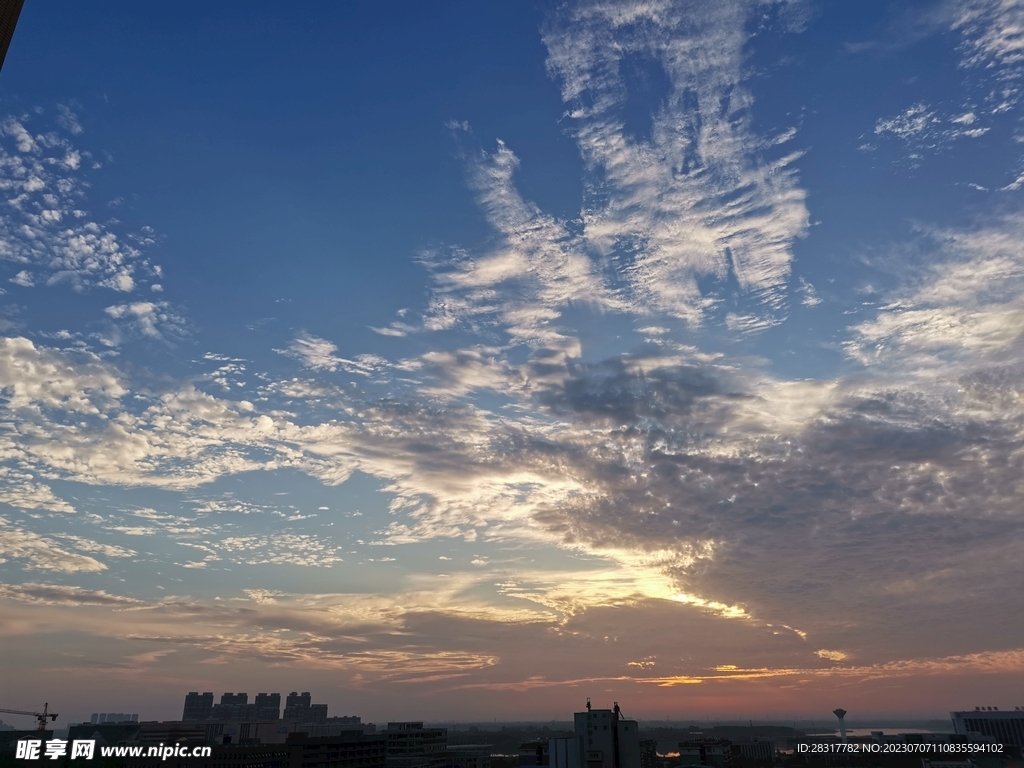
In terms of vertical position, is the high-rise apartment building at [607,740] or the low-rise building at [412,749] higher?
the high-rise apartment building at [607,740]

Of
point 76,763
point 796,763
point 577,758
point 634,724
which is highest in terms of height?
point 634,724

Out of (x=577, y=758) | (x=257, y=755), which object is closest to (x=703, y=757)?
(x=577, y=758)

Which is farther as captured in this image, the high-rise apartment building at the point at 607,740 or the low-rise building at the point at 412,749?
the low-rise building at the point at 412,749

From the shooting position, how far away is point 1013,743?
19962cm

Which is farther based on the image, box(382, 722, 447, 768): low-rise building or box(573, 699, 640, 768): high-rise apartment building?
box(382, 722, 447, 768): low-rise building

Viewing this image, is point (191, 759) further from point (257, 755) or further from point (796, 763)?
point (796, 763)

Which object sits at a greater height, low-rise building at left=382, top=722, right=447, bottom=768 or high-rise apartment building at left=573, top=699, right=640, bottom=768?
high-rise apartment building at left=573, top=699, right=640, bottom=768

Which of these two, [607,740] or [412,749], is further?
[412,749]

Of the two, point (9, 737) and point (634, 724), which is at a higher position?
point (634, 724)

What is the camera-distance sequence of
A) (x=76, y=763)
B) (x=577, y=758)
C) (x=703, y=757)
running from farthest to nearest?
(x=703, y=757) < (x=76, y=763) < (x=577, y=758)

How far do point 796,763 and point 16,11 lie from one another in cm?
24923

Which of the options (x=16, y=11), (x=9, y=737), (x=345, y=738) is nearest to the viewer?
(x=16, y=11)

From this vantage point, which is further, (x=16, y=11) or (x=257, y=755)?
(x=257, y=755)

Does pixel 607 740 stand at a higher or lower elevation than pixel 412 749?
higher
